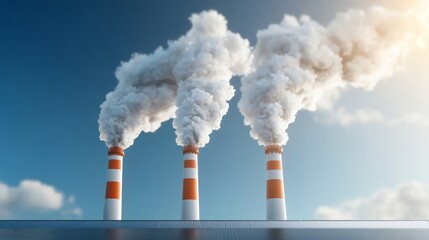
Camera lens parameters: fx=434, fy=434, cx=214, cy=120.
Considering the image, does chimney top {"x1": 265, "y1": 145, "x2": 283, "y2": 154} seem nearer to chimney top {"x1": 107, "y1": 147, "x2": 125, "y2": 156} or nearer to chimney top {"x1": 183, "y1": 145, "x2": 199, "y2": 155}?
chimney top {"x1": 183, "y1": 145, "x2": 199, "y2": 155}

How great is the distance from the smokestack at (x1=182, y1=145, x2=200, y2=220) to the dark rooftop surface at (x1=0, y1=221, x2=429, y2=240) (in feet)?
29.1

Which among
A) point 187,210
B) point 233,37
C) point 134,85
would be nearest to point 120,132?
point 134,85

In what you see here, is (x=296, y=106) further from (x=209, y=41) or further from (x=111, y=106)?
(x=111, y=106)

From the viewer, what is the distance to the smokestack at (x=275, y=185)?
25.4 meters

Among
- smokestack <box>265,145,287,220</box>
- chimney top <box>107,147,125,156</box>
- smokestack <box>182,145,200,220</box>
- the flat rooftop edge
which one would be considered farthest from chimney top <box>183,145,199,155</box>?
the flat rooftop edge

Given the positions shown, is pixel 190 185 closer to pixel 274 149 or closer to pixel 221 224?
pixel 274 149

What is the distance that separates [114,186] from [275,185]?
10.5 m

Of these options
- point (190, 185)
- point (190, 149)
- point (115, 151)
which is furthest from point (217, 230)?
point (115, 151)

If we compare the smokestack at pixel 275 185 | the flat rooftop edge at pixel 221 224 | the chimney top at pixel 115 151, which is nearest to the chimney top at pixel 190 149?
the smokestack at pixel 275 185

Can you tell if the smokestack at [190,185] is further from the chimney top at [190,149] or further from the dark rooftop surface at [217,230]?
the dark rooftop surface at [217,230]

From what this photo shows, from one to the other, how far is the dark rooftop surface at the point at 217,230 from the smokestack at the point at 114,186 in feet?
28.8

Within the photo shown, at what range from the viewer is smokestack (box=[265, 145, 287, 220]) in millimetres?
25391

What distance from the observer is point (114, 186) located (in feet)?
92.9

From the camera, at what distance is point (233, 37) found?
30.5 meters
